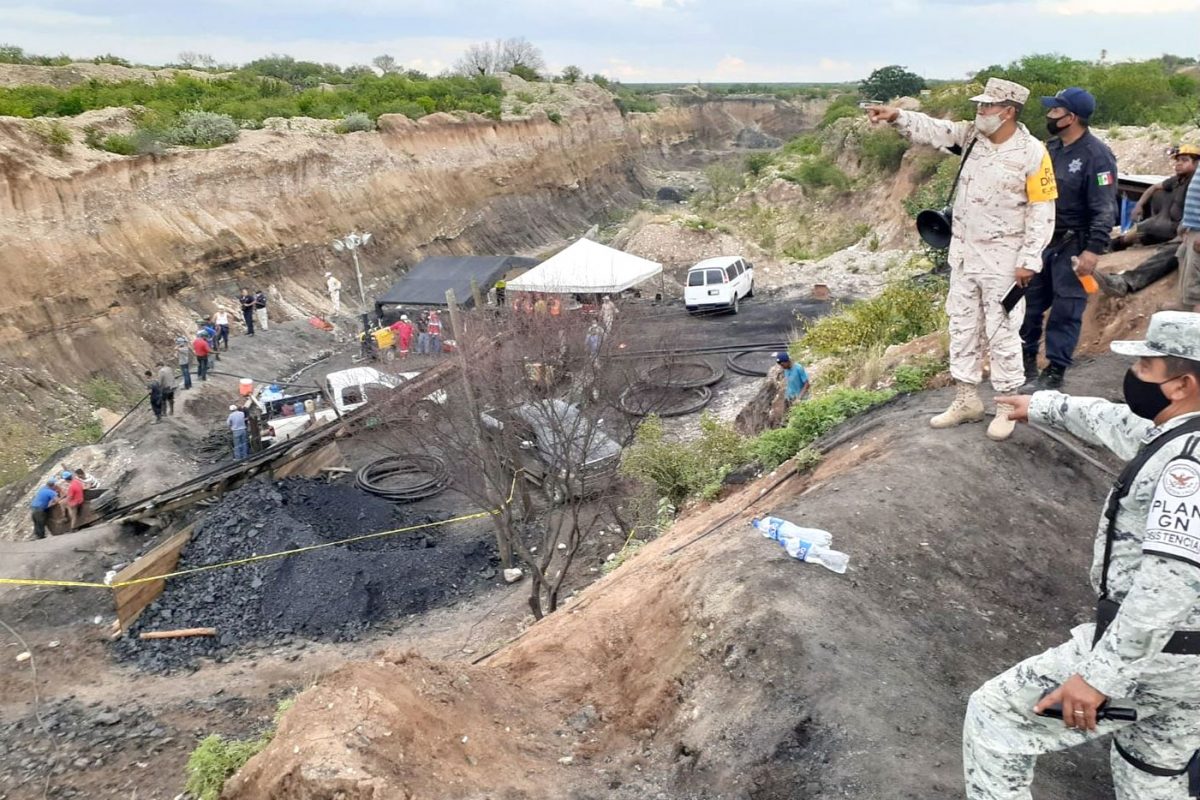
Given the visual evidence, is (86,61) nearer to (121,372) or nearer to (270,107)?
(270,107)

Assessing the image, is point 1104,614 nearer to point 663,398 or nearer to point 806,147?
point 663,398

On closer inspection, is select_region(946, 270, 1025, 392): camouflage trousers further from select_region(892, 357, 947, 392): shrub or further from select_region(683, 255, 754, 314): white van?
select_region(683, 255, 754, 314): white van

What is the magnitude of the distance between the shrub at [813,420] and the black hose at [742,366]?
383 inches

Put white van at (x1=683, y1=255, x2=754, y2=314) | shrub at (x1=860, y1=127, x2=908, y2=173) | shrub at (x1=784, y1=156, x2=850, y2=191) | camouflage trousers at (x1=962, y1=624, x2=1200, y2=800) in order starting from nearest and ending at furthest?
camouflage trousers at (x1=962, y1=624, x2=1200, y2=800) → white van at (x1=683, y1=255, x2=754, y2=314) → shrub at (x1=860, y1=127, x2=908, y2=173) → shrub at (x1=784, y1=156, x2=850, y2=191)

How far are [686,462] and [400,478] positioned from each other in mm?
8245

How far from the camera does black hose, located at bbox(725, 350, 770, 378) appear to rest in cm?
1911

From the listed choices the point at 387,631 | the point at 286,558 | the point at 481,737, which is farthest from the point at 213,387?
the point at 481,737

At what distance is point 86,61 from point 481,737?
57.1m

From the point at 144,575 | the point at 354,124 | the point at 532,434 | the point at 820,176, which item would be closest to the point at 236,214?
the point at 354,124

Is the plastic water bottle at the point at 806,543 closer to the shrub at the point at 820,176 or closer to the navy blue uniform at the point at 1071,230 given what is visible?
the navy blue uniform at the point at 1071,230

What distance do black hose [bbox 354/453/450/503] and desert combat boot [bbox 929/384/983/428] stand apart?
9.49 meters

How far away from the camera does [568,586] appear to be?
12.6m

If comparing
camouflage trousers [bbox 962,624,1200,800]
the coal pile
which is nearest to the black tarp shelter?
the coal pile

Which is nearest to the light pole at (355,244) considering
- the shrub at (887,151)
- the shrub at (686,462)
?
the shrub at (686,462)
